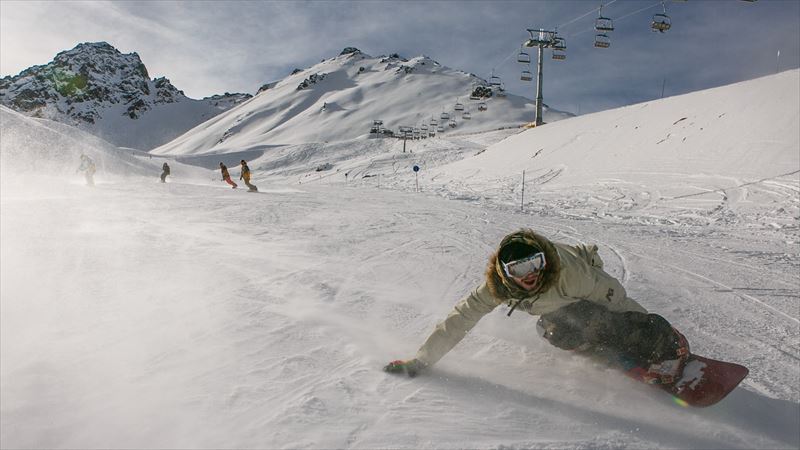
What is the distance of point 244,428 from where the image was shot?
2410mm

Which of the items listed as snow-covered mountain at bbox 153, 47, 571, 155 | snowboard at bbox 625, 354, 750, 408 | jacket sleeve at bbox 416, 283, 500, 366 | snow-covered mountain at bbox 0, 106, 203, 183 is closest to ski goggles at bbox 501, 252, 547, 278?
jacket sleeve at bbox 416, 283, 500, 366

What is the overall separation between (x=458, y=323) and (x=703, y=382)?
154 centimetres

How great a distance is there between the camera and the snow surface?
2.48 m

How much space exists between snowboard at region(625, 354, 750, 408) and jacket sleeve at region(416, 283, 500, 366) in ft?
4.09

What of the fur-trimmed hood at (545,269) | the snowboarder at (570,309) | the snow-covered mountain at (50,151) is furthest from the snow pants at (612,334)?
the snow-covered mountain at (50,151)

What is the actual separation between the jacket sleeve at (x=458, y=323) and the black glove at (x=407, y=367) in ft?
0.13

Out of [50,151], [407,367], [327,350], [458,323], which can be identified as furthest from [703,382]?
[50,151]

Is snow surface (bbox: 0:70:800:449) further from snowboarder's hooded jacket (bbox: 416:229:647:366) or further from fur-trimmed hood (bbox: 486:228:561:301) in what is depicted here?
fur-trimmed hood (bbox: 486:228:561:301)

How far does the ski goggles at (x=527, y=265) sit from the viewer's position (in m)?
2.57

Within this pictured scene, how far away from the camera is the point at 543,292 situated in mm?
2697

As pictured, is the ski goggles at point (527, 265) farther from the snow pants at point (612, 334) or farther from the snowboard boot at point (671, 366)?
the snowboard boot at point (671, 366)

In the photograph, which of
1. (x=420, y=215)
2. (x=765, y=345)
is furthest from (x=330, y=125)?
(x=765, y=345)

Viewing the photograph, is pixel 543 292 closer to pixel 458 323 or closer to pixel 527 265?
pixel 527 265

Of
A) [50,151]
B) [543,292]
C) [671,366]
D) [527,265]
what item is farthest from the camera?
[50,151]
